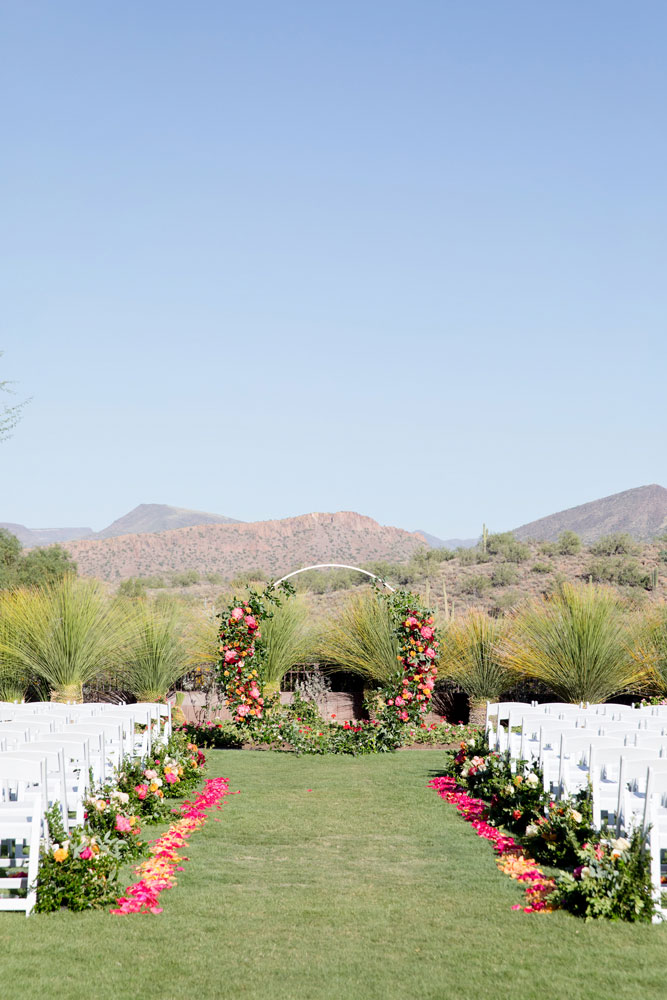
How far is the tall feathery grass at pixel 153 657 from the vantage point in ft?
46.9

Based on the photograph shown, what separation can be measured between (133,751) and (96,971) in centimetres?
455

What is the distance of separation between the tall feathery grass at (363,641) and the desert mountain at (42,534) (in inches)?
4223

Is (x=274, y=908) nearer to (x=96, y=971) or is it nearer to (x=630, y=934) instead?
(x=96, y=971)

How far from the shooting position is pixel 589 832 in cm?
599

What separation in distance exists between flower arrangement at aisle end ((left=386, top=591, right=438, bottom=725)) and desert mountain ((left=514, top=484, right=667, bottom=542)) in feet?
175

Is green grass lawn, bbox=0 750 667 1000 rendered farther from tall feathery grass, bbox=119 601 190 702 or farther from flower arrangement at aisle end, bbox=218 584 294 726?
tall feathery grass, bbox=119 601 190 702

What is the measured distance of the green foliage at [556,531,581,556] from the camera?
37.3 m

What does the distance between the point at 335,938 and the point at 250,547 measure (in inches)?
2398

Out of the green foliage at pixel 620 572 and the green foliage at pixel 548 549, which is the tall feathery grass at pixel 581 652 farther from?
the green foliage at pixel 548 549

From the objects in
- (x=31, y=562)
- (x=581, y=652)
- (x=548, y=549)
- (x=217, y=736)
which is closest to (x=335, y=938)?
(x=217, y=736)

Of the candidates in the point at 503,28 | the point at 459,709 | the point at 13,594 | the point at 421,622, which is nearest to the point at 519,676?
the point at 459,709

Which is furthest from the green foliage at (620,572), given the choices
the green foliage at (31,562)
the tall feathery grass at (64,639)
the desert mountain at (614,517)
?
the desert mountain at (614,517)

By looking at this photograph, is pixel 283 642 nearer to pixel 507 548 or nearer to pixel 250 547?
pixel 507 548

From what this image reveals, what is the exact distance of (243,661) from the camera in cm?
1238
